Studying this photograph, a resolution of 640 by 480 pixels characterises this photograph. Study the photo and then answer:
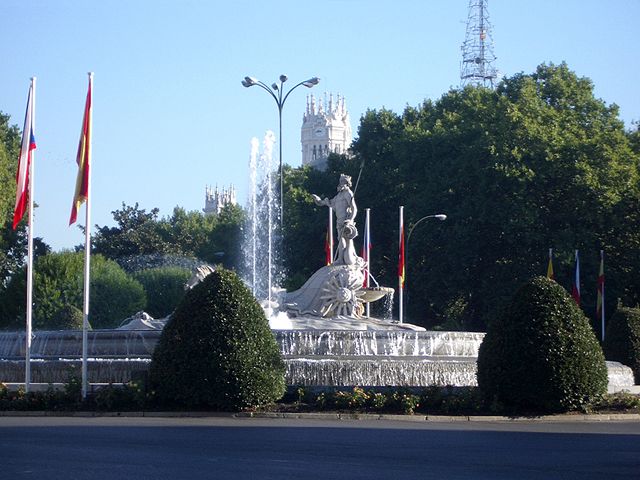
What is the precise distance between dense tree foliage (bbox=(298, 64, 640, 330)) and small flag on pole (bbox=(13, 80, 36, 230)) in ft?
96.1

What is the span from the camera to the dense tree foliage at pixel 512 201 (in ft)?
176

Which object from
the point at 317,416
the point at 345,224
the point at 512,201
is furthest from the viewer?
the point at 512,201

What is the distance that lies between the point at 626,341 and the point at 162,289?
114 ft

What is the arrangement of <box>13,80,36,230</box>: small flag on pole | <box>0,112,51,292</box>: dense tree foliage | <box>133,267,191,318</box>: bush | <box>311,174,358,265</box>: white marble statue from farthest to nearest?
<box>133,267,191,318</box>: bush, <box>0,112,51,292</box>: dense tree foliage, <box>311,174,358,265</box>: white marble statue, <box>13,80,36,230</box>: small flag on pole

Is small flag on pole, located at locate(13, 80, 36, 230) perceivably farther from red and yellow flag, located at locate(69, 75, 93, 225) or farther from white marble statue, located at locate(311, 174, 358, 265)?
white marble statue, located at locate(311, 174, 358, 265)

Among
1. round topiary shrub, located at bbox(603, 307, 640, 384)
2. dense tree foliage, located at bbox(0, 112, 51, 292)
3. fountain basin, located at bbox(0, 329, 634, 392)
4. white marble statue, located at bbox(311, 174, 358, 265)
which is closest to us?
fountain basin, located at bbox(0, 329, 634, 392)

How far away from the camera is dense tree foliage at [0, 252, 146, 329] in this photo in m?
57.7

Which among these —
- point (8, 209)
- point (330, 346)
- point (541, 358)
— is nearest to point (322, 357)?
point (330, 346)

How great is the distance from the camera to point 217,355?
22875 millimetres

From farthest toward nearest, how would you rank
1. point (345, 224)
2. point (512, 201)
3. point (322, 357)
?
point (512, 201)
point (345, 224)
point (322, 357)

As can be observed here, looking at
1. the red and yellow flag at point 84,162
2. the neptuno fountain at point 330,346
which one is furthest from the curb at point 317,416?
the red and yellow flag at point 84,162

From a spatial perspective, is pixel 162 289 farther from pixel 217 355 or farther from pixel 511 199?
pixel 217 355

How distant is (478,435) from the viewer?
19656 mm

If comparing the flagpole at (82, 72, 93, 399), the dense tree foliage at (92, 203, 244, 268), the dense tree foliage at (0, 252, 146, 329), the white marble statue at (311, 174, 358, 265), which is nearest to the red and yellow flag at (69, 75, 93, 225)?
the flagpole at (82, 72, 93, 399)
